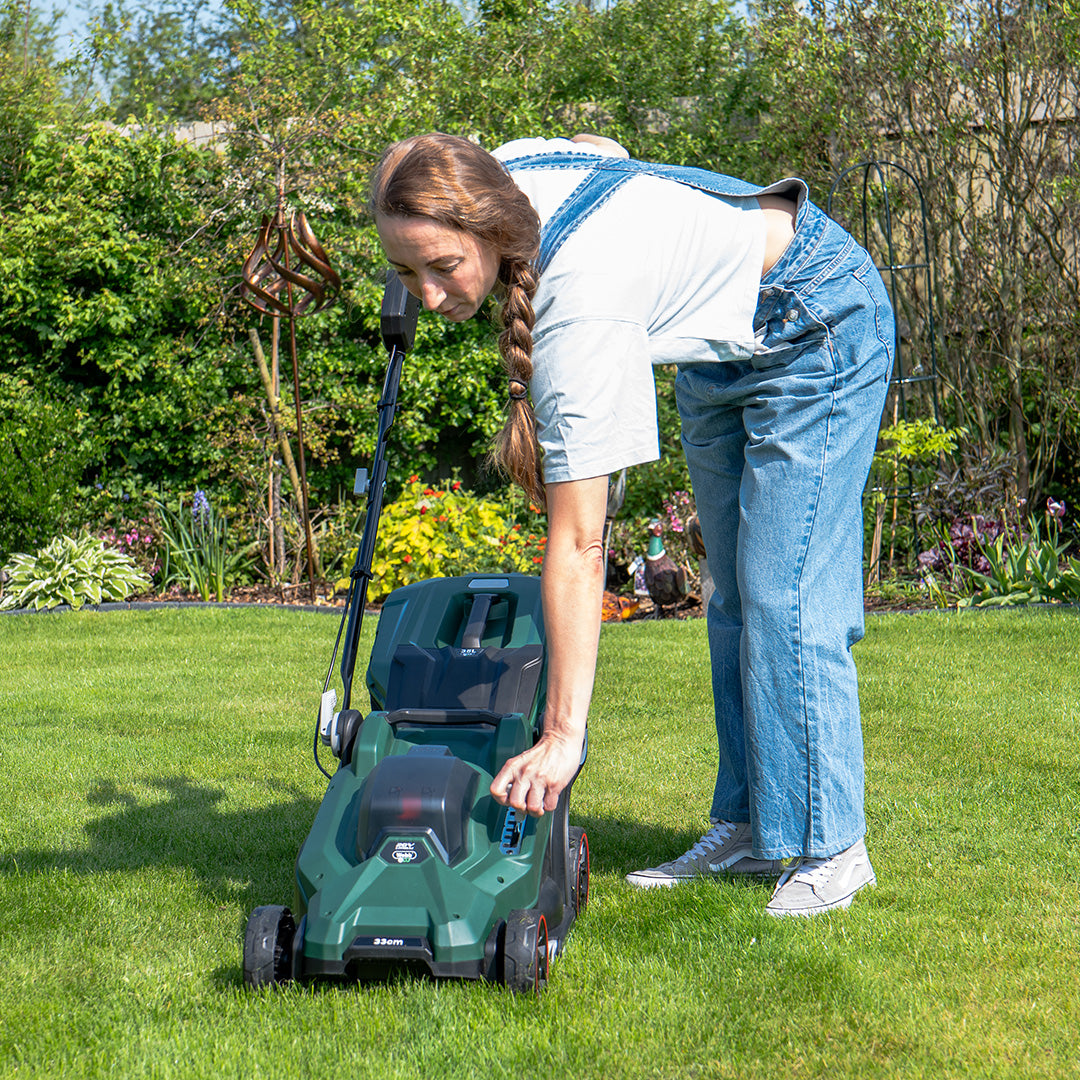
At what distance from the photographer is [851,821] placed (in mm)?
2424

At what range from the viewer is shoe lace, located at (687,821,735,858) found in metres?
2.68

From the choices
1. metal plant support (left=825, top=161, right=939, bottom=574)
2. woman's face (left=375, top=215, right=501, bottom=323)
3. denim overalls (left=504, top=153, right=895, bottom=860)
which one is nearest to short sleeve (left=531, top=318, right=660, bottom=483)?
woman's face (left=375, top=215, right=501, bottom=323)

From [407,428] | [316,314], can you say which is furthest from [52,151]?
[407,428]

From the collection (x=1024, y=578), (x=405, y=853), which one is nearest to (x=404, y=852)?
(x=405, y=853)

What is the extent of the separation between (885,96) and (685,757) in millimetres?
5426

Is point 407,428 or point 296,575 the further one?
point 407,428

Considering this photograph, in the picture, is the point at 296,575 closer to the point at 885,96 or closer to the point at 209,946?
the point at 885,96

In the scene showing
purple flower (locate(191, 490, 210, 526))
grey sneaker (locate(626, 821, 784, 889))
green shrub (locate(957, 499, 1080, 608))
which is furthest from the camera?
purple flower (locate(191, 490, 210, 526))

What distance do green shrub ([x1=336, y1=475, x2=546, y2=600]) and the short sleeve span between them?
4728 millimetres

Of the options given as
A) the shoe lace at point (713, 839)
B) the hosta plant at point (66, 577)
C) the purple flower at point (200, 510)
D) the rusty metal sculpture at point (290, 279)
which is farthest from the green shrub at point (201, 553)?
the shoe lace at point (713, 839)

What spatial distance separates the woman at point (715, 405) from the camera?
6.01 feet

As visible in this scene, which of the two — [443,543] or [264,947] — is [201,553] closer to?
[443,543]

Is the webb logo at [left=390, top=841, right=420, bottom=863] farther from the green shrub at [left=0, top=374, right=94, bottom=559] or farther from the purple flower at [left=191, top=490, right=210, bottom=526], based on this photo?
the purple flower at [left=191, top=490, right=210, bottom=526]

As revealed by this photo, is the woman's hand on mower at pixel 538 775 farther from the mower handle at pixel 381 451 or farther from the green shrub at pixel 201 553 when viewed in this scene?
the green shrub at pixel 201 553
